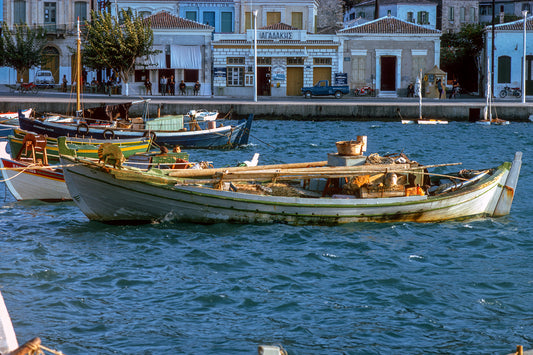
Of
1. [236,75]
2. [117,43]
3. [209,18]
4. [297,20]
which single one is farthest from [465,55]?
[117,43]

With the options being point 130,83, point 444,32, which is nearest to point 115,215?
point 130,83

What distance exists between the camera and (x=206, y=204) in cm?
1416

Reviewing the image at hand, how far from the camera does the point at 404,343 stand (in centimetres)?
901

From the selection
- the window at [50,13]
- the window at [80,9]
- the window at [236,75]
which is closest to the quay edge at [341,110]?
the window at [236,75]

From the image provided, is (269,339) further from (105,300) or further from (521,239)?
(521,239)

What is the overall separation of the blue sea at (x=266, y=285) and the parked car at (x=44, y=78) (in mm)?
40507

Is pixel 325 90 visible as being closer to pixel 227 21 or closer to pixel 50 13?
pixel 227 21

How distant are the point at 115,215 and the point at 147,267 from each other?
255 cm

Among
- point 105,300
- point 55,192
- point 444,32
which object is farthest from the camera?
point 444,32

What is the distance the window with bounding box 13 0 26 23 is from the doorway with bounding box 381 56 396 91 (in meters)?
25.5

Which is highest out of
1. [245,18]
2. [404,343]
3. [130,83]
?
[245,18]

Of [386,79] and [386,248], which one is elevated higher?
[386,79]

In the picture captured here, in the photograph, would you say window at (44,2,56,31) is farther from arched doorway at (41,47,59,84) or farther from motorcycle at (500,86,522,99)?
motorcycle at (500,86,522,99)

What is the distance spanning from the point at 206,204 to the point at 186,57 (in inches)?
1555
